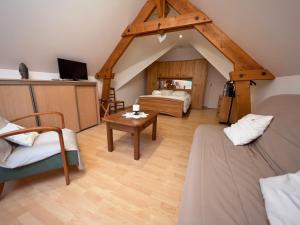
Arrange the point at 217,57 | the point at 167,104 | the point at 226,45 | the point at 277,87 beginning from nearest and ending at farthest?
the point at 277,87
the point at 226,45
the point at 217,57
the point at 167,104

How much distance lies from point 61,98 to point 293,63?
346 cm

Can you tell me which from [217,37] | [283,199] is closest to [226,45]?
[217,37]

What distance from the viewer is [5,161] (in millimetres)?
1051

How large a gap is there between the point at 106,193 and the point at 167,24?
2826 mm

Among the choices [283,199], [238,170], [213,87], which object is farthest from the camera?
[213,87]

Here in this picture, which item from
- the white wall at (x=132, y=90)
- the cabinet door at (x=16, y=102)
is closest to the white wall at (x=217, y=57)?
the white wall at (x=132, y=90)

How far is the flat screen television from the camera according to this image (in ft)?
8.06

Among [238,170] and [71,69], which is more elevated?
[71,69]

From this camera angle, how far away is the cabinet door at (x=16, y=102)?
1631 millimetres

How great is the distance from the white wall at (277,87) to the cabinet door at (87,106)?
11.2ft

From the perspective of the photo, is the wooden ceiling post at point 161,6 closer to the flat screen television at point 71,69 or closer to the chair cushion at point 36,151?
the flat screen television at point 71,69

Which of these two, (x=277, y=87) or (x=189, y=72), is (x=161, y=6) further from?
(x=189, y=72)

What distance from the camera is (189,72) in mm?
5332

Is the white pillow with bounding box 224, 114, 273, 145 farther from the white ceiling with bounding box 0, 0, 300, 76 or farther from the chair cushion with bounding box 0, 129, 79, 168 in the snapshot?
the chair cushion with bounding box 0, 129, 79, 168
